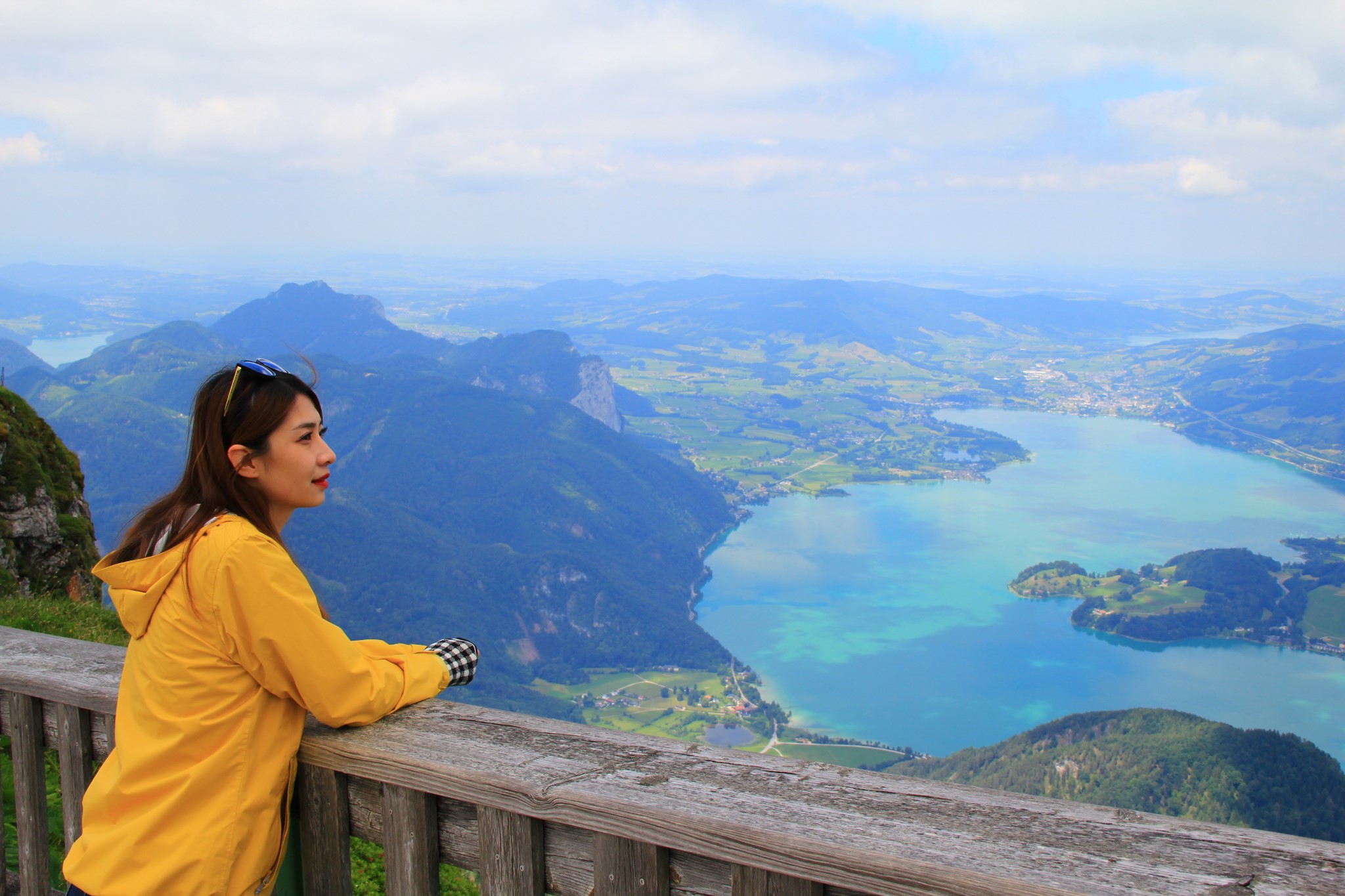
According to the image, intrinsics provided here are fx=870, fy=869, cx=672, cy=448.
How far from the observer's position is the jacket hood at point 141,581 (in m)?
1.65

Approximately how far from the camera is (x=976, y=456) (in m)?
141

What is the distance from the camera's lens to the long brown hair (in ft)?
5.75

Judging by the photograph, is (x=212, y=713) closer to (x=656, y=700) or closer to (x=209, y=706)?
(x=209, y=706)

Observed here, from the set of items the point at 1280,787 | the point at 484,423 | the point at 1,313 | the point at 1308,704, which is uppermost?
the point at 1,313

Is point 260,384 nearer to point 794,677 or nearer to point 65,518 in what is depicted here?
point 65,518

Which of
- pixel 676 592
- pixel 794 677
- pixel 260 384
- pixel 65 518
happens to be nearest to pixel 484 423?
pixel 676 592

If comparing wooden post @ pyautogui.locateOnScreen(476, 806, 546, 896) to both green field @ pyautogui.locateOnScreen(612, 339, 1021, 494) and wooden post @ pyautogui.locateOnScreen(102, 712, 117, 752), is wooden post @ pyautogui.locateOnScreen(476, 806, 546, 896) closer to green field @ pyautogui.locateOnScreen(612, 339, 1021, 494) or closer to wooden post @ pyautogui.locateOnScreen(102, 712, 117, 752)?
wooden post @ pyautogui.locateOnScreen(102, 712, 117, 752)

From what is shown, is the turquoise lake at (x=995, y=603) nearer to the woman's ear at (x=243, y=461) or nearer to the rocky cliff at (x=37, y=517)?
the rocky cliff at (x=37, y=517)

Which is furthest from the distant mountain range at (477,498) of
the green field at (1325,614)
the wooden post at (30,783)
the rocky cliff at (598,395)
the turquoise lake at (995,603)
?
the wooden post at (30,783)

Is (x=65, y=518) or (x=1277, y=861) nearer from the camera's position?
(x=1277, y=861)

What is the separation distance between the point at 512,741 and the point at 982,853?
829 mm

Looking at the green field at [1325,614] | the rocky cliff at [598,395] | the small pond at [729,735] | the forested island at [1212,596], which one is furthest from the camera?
the rocky cliff at [598,395]

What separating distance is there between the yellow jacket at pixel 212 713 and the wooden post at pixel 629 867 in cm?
60

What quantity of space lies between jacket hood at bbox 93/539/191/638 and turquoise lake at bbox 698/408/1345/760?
205 feet
